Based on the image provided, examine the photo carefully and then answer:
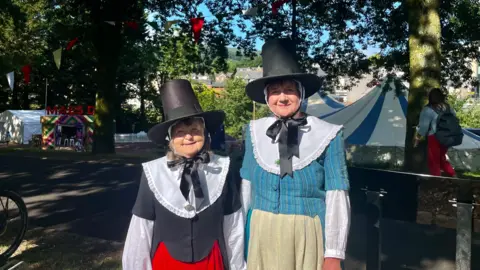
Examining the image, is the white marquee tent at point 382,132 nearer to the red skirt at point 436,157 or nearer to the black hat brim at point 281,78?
the red skirt at point 436,157

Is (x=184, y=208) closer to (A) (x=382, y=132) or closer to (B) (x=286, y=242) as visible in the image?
(B) (x=286, y=242)

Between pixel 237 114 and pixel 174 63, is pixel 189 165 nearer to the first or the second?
pixel 174 63

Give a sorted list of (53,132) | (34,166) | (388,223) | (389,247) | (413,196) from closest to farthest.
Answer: (413,196)
(389,247)
(388,223)
(34,166)
(53,132)

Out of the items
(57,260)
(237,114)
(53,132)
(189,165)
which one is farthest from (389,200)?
(237,114)

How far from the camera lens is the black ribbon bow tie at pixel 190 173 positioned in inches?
97.7

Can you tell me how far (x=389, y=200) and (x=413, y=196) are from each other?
167mm

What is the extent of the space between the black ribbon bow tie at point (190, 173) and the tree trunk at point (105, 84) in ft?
51.0

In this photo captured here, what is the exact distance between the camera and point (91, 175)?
11.5m

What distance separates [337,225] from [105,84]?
1613cm

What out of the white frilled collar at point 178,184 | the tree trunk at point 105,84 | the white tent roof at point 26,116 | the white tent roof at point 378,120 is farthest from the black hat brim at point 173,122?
the white tent roof at point 26,116

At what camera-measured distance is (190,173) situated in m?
2.48

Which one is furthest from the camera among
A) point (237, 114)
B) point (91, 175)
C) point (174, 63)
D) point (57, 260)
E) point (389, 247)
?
point (237, 114)

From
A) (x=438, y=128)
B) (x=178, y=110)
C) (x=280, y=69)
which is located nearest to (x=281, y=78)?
(x=280, y=69)

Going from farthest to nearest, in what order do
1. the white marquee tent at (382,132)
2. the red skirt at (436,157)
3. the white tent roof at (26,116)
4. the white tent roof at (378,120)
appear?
the white tent roof at (26,116)
the white tent roof at (378,120)
the white marquee tent at (382,132)
the red skirt at (436,157)
